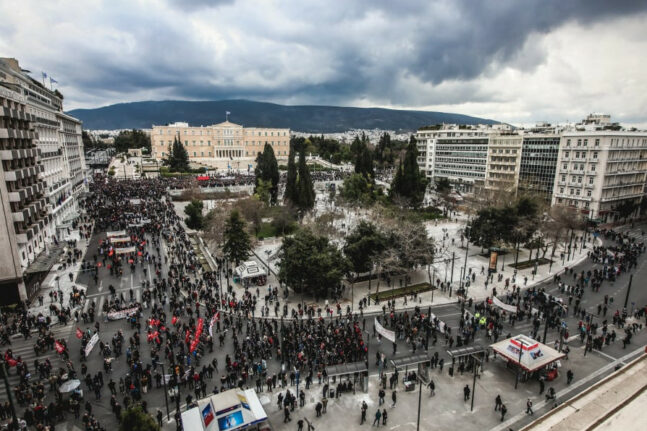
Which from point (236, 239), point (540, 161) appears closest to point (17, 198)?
point (236, 239)

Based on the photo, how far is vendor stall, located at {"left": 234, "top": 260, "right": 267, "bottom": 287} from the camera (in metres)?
33.7

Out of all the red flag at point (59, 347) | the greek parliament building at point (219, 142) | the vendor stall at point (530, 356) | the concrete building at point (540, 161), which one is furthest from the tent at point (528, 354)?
the greek parliament building at point (219, 142)

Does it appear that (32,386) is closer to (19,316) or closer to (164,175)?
(19,316)

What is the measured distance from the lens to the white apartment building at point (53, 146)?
4391 cm

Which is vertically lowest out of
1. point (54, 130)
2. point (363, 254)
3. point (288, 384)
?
point (288, 384)

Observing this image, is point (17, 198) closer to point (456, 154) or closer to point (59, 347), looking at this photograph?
point (59, 347)

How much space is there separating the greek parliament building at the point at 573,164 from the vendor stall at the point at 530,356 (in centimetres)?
3969

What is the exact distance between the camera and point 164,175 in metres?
100

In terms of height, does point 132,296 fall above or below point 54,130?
below

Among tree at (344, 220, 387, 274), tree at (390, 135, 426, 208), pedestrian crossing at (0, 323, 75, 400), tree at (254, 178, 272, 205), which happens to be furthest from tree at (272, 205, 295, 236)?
pedestrian crossing at (0, 323, 75, 400)

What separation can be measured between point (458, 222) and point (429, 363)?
43.3m

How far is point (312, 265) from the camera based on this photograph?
3036 cm

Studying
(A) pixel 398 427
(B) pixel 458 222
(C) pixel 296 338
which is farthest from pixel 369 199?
(A) pixel 398 427

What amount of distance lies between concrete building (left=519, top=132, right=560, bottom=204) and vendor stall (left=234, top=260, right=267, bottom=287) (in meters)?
49.9
